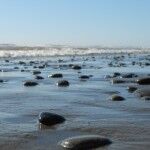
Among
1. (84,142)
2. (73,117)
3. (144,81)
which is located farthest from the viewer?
(144,81)

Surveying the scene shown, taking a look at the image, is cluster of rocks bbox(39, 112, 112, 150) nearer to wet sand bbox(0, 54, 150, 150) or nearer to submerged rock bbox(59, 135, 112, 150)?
submerged rock bbox(59, 135, 112, 150)

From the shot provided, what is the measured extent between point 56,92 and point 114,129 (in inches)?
271

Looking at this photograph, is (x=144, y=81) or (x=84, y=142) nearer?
(x=84, y=142)

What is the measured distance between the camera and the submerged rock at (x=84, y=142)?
25.4 ft

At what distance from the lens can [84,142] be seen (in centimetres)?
783

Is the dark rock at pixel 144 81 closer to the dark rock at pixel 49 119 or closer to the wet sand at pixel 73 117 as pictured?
the wet sand at pixel 73 117

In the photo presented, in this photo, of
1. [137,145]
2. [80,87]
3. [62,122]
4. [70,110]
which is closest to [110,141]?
[137,145]

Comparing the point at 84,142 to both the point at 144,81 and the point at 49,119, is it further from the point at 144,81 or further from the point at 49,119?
the point at 144,81

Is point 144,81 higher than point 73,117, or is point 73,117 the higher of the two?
point 144,81

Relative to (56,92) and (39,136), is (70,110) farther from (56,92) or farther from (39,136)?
(56,92)

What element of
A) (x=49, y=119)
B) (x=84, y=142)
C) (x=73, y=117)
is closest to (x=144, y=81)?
(x=73, y=117)

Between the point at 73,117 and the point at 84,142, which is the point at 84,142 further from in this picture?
the point at 73,117

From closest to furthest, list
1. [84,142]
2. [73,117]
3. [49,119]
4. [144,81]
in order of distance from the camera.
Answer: [84,142] → [49,119] → [73,117] → [144,81]

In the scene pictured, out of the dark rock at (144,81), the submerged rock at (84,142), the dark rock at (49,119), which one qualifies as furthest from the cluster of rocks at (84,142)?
the dark rock at (144,81)
